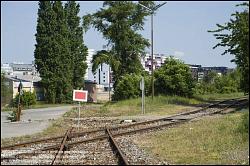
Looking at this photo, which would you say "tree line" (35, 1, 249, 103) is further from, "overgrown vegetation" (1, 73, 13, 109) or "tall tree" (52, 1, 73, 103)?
"overgrown vegetation" (1, 73, 13, 109)

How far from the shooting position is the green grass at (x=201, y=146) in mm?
11844

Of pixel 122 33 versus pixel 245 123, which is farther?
pixel 122 33

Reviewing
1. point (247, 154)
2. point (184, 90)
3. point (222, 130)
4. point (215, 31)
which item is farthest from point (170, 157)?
point (184, 90)

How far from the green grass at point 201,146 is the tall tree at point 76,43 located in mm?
53772

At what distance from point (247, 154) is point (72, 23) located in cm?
6223

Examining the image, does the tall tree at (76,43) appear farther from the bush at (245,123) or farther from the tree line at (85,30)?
the bush at (245,123)

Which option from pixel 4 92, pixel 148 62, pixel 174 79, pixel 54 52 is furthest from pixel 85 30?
pixel 4 92

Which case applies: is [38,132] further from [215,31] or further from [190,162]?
[215,31]

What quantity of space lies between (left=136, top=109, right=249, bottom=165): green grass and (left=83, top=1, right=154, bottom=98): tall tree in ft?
155

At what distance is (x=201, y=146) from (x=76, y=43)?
5883cm

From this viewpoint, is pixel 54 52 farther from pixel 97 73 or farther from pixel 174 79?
pixel 174 79

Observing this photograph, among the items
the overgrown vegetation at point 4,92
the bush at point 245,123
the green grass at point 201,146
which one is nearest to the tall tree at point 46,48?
the green grass at point 201,146

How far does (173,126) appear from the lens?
22.1m

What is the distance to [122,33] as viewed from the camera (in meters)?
65.8
